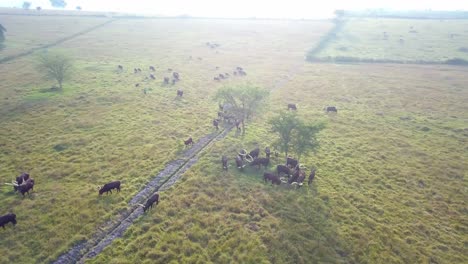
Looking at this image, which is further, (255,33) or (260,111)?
(255,33)

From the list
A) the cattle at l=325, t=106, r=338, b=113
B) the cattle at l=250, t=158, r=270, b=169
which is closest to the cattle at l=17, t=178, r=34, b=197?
the cattle at l=250, t=158, r=270, b=169

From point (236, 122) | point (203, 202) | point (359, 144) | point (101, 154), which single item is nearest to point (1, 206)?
point (101, 154)

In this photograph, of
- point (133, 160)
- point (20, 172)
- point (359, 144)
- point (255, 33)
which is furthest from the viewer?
point (255, 33)

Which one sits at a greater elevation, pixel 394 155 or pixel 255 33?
pixel 255 33

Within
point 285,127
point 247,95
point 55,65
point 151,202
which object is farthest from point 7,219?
point 55,65

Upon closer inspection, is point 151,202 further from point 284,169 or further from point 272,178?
point 284,169

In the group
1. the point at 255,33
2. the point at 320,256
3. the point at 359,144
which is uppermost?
the point at 255,33

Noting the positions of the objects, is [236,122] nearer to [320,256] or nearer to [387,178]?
[387,178]
